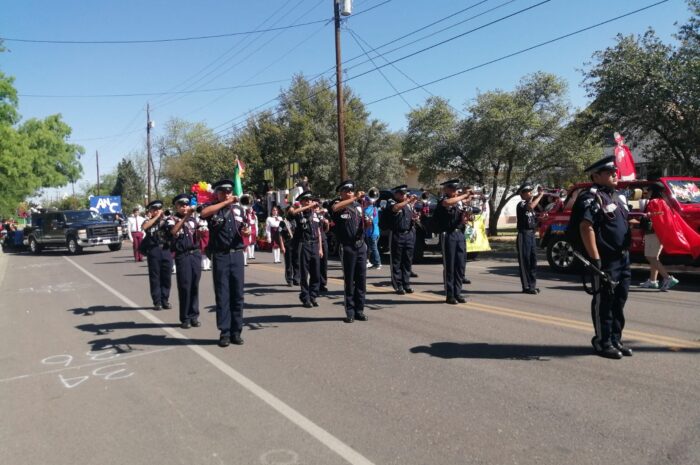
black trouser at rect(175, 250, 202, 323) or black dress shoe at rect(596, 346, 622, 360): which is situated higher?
black trouser at rect(175, 250, 202, 323)

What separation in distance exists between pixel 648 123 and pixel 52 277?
17492mm

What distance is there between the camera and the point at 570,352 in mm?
5504

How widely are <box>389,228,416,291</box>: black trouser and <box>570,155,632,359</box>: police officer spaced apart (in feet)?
15.2

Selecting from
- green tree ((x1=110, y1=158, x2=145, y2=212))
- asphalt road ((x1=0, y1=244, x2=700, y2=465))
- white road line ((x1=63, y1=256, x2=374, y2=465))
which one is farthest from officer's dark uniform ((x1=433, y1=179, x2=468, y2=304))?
green tree ((x1=110, y1=158, x2=145, y2=212))

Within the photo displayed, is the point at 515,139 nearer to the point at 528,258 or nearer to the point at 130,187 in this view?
the point at 528,258

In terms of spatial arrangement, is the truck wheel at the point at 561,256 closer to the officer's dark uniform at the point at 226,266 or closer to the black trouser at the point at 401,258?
the black trouser at the point at 401,258

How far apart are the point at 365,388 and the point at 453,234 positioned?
4151 millimetres

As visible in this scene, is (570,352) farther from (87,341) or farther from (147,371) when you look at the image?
(87,341)

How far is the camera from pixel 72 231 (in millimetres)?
25344

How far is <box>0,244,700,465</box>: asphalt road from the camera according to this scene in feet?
11.8

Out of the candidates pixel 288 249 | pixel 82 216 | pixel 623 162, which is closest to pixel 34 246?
pixel 82 216

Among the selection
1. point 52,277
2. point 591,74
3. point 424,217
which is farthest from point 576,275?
point 52,277

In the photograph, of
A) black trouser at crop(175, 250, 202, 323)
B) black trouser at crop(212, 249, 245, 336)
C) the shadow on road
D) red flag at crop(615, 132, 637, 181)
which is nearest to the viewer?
the shadow on road

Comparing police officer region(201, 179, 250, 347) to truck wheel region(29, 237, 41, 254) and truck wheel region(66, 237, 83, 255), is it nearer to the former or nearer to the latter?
truck wheel region(66, 237, 83, 255)
